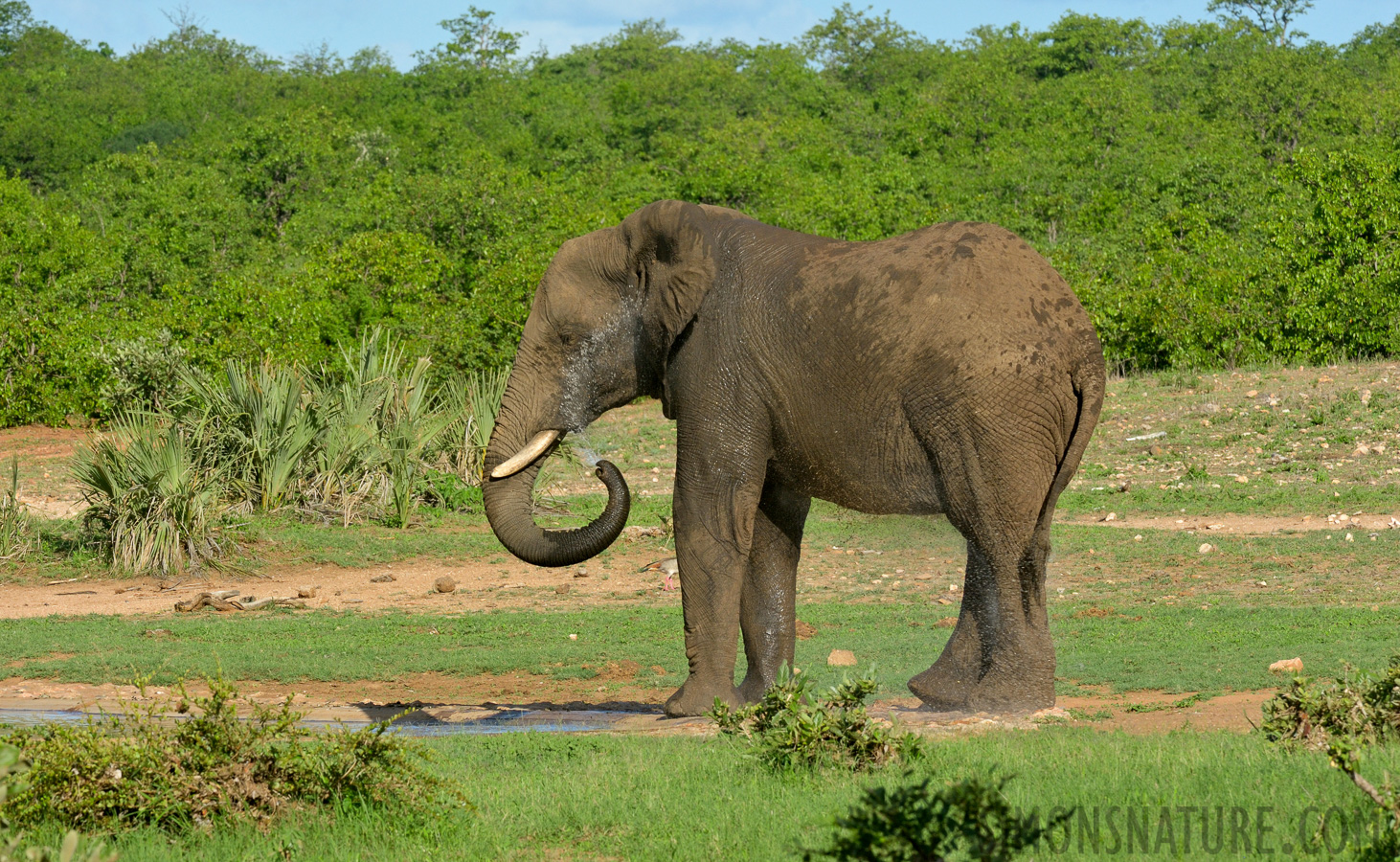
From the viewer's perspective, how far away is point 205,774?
220 inches

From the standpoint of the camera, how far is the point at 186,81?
64250 millimetres

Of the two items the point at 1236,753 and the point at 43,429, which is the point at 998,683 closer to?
the point at 1236,753

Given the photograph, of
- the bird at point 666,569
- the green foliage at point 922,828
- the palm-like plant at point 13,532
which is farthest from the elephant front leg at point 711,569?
the palm-like plant at point 13,532

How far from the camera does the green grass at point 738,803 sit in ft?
16.5

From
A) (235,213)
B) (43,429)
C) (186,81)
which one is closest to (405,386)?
(43,429)

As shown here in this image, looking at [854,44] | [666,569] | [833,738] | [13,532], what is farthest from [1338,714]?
[854,44]

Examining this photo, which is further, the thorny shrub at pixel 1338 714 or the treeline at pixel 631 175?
the treeline at pixel 631 175

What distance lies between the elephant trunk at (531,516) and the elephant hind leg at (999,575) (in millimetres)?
1696

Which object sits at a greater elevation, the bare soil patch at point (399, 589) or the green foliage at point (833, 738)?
the green foliage at point (833, 738)

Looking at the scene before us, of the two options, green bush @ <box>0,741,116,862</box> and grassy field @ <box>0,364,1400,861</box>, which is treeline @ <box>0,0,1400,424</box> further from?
green bush @ <box>0,741,116,862</box>

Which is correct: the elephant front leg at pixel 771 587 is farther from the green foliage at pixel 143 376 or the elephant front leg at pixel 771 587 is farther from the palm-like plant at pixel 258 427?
the green foliage at pixel 143 376

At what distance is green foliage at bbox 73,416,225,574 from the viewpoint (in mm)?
13781

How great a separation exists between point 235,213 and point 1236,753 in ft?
114

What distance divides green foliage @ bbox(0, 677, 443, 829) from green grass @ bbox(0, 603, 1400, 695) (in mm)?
3759
